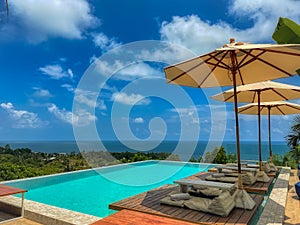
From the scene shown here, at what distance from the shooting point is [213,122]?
38.8 ft

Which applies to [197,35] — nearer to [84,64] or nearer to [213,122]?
[213,122]

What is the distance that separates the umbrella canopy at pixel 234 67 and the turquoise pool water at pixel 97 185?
323 cm

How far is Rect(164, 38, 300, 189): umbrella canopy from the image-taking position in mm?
3756

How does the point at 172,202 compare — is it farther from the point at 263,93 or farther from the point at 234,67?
the point at 263,93

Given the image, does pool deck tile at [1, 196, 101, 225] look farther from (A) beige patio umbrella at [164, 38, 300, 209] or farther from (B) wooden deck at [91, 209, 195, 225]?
(A) beige patio umbrella at [164, 38, 300, 209]

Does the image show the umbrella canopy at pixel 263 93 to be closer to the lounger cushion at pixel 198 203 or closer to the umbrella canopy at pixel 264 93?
the umbrella canopy at pixel 264 93

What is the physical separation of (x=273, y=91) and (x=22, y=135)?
16.2 m

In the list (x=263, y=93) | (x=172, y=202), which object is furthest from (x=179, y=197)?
(x=263, y=93)

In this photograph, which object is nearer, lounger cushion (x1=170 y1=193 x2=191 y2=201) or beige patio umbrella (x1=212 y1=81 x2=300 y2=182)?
lounger cushion (x1=170 y1=193 x2=191 y2=201)

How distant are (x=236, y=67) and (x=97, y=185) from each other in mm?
6136

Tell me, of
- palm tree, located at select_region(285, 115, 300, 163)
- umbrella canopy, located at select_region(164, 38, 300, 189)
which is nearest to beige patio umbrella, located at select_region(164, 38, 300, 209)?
umbrella canopy, located at select_region(164, 38, 300, 189)

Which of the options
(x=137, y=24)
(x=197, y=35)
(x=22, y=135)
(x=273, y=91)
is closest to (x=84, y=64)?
(x=137, y=24)

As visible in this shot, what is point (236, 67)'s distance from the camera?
4.02 metres

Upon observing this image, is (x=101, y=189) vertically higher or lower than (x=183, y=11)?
lower
